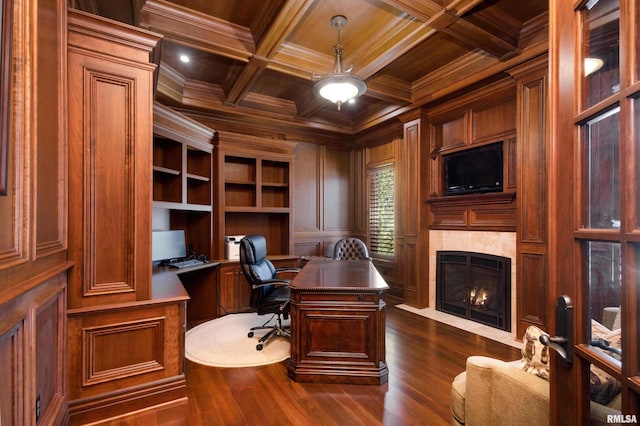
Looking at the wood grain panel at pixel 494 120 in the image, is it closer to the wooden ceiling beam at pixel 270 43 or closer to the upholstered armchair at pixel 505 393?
the wooden ceiling beam at pixel 270 43

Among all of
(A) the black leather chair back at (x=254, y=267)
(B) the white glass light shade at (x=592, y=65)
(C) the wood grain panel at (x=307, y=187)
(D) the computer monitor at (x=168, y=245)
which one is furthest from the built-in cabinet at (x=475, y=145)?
(D) the computer monitor at (x=168, y=245)

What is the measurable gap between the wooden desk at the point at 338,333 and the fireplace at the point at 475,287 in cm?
205

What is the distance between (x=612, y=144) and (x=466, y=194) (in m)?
3.60

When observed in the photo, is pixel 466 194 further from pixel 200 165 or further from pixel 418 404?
pixel 200 165

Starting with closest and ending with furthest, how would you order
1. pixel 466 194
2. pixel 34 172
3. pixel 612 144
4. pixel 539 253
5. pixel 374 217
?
pixel 612 144
pixel 34 172
pixel 539 253
pixel 466 194
pixel 374 217

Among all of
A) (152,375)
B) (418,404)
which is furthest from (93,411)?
(418,404)

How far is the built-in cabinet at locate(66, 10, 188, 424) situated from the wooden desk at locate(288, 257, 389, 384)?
3.06 feet

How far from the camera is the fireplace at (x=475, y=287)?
3.71m

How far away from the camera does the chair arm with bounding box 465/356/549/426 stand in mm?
1252

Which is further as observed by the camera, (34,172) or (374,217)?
(374,217)

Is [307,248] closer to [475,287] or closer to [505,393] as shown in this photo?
[475,287]

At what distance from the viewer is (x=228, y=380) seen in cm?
257

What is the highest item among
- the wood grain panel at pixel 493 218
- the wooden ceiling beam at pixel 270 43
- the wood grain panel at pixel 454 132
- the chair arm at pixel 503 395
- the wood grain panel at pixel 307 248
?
the wooden ceiling beam at pixel 270 43

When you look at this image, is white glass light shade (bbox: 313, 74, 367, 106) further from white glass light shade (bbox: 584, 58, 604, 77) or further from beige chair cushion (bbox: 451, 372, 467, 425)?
beige chair cushion (bbox: 451, 372, 467, 425)
